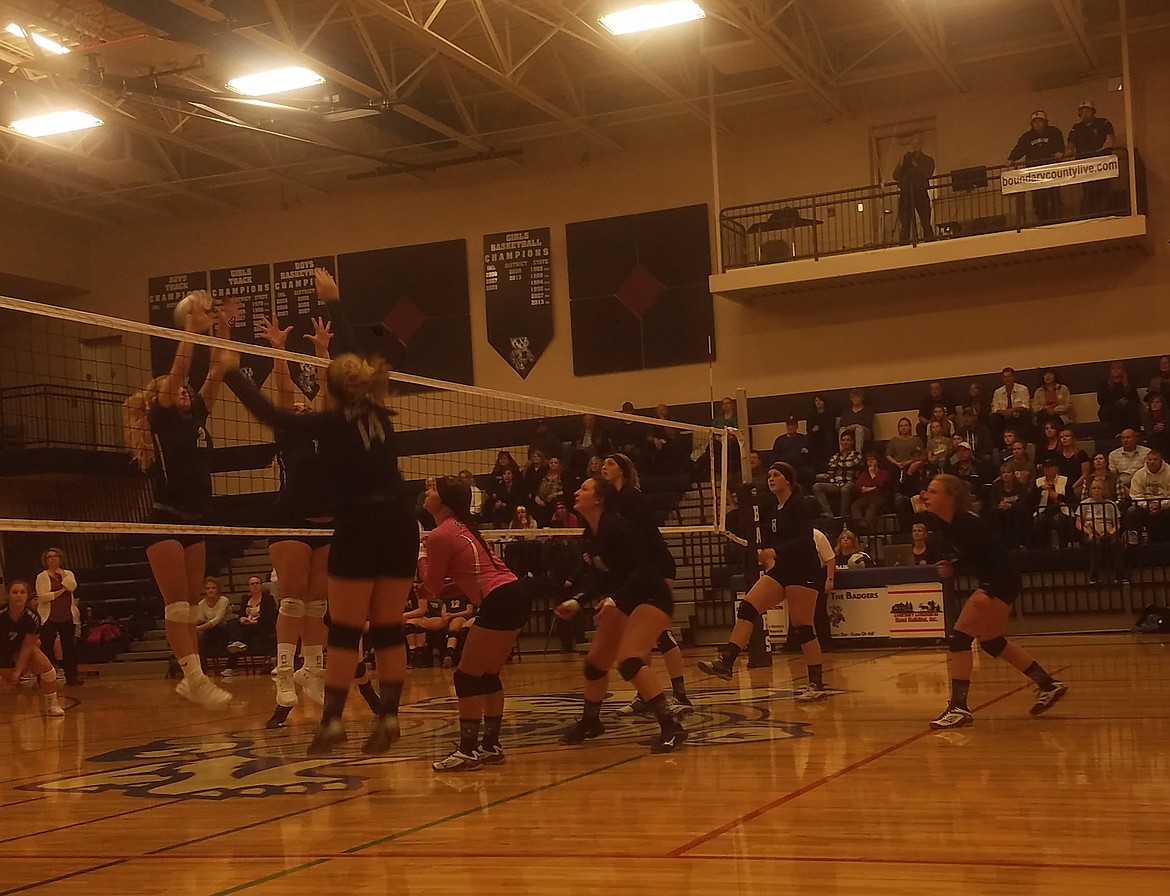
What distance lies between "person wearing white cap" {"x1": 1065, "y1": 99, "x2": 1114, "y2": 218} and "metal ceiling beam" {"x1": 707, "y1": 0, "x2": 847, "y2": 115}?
3651 millimetres

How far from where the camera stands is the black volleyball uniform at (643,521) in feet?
23.7

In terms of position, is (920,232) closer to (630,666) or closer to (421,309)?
(421,309)

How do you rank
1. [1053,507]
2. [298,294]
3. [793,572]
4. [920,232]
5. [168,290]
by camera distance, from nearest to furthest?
1. [793,572]
2. [1053,507]
3. [920,232]
4. [298,294]
5. [168,290]

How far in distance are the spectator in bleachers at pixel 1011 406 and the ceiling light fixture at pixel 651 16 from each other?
6.69 metres

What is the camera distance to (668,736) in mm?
6930

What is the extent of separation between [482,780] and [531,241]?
57.4 feet

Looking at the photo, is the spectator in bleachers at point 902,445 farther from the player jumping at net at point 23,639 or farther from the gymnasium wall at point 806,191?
the player jumping at net at point 23,639

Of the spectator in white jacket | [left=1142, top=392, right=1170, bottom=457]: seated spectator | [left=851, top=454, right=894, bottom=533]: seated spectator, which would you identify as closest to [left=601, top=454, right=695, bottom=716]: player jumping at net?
[left=851, top=454, right=894, bottom=533]: seated spectator

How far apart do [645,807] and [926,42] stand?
15.3 metres

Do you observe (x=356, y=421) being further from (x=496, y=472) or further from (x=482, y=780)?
(x=496, y=472)

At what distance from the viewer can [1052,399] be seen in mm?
18422

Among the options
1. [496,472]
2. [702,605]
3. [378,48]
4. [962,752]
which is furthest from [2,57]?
[962,752]

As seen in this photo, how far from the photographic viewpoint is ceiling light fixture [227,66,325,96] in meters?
17.5

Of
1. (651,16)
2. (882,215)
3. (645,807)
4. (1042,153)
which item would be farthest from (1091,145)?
(645,807)
